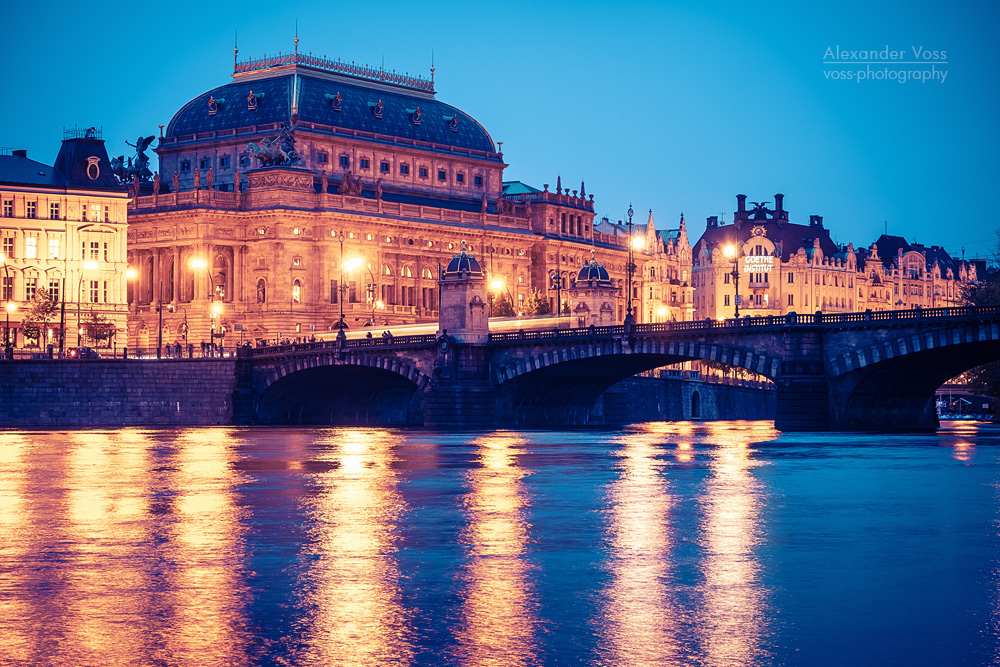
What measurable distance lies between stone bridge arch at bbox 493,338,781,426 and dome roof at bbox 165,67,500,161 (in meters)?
60.8

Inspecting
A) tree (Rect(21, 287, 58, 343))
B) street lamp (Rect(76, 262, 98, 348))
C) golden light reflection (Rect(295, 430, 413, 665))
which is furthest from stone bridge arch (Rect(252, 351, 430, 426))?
golden light reflection (Rect(295, 430, 413, 665))

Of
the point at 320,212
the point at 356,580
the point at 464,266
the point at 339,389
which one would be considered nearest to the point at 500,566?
the point at 356,580

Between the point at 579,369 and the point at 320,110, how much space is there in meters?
73.1

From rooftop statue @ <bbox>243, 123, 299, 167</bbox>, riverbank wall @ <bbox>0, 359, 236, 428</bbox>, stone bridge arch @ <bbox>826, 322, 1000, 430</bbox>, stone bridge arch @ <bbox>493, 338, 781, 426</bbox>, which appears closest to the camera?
stone bridge arch @ <bbox>826, 322, 1000, 430</bbox>

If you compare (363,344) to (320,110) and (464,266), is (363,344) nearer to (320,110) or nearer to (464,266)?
(464,266)

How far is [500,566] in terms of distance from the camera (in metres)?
29.6

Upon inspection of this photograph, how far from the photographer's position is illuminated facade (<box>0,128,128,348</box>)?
448ft

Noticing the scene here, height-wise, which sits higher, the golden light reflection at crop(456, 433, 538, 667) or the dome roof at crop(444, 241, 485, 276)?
the dome roof at crop(444, 241, 485, 276)

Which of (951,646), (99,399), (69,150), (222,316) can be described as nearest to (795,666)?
(951,646)

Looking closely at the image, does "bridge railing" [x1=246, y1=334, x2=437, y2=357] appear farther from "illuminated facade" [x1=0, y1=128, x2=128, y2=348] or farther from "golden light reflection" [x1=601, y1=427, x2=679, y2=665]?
"golden light reflection" [x1=601, y1=427, x2=679, y2=665]

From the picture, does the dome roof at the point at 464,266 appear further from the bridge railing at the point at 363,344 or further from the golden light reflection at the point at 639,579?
the golden light reflection at the point at 639,579

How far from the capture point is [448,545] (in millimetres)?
32781

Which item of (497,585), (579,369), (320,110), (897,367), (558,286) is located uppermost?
(320,110)

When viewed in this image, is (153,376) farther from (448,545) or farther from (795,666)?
(795,666)
